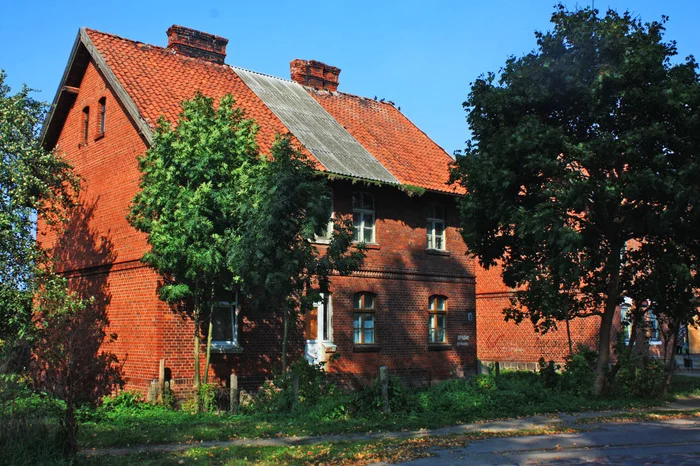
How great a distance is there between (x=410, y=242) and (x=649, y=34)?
32.2 ft

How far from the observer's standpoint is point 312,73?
1145 inches

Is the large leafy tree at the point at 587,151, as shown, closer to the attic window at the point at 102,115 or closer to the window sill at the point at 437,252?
the window sill at the point at 437,252

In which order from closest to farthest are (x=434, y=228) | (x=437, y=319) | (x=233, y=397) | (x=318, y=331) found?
(x=233, y=397), (x=318, y=331), (x=437, y=319), (x=434, y=228)

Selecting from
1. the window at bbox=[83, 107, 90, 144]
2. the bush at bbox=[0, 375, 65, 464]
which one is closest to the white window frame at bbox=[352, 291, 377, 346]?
the window at bbox=[83, 107, 90, 144]

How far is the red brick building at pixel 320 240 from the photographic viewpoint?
64.0 ft

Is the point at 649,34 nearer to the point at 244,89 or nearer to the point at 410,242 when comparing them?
the point at 410,242

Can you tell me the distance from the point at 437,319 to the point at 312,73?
10.6 metres

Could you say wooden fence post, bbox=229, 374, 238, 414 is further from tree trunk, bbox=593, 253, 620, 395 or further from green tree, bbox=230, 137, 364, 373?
tree trunk, bbox=593, 253, 620, 395

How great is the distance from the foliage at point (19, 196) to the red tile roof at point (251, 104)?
2.72 meters

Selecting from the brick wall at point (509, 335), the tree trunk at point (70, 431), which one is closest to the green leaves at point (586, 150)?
the tree trunk at point (70, 431)

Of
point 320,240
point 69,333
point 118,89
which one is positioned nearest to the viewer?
point 69,333

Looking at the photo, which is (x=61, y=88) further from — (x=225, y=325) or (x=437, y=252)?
(x=437, y=252)

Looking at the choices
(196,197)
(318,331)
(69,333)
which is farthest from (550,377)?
(69,333)

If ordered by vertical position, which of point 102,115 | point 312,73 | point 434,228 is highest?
point 312,73
